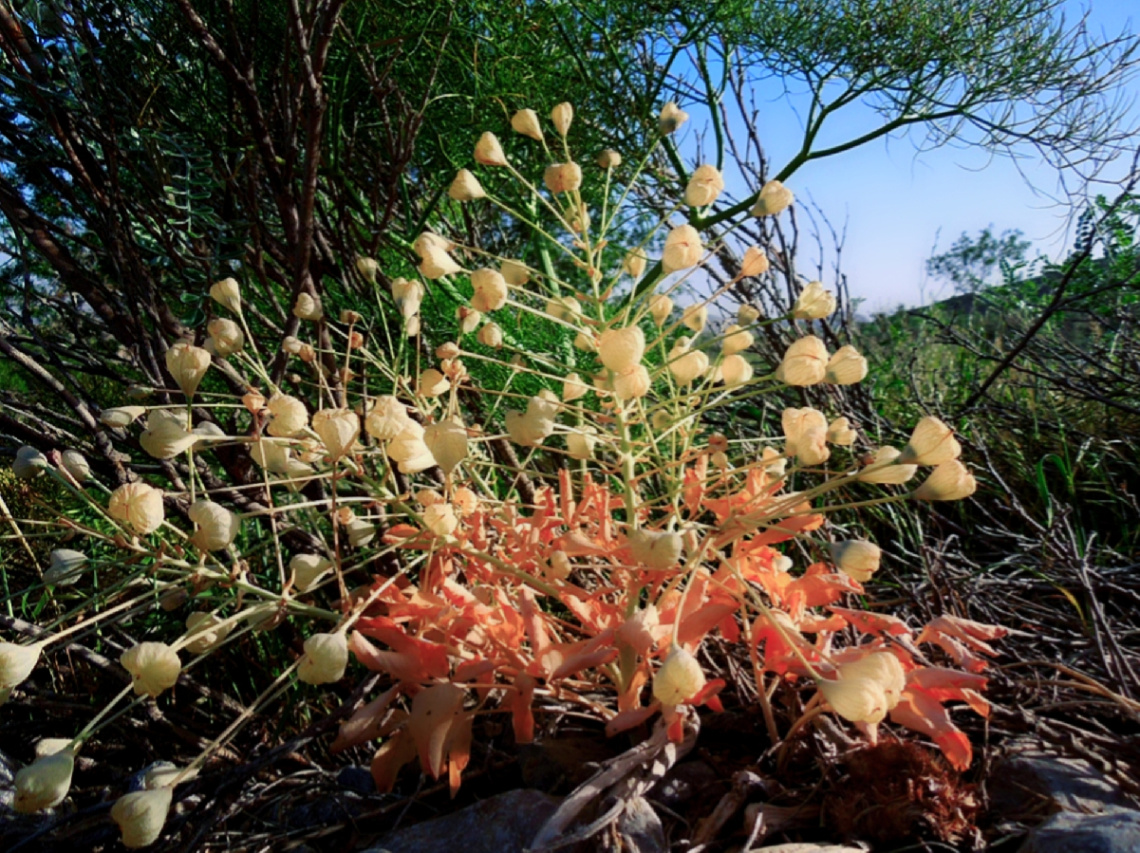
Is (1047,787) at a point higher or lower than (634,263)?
lower

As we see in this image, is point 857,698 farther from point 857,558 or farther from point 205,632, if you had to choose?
point 205,632

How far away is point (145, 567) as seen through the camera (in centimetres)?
56

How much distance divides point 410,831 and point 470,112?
3.61 ft

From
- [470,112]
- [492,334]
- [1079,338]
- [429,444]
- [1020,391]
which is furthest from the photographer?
[1079,338]

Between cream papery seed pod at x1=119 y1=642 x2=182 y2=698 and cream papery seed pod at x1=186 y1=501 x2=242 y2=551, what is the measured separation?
7cm

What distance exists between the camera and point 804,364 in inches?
21.7

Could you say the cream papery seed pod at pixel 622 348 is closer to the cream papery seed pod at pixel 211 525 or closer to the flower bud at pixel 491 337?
the flower bud at pixel 491 337

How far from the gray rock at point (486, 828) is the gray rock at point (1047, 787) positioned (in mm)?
316

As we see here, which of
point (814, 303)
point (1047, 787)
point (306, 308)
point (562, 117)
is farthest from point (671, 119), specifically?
point (1047, 787)

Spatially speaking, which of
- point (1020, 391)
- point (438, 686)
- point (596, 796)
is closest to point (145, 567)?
point (438, 686)

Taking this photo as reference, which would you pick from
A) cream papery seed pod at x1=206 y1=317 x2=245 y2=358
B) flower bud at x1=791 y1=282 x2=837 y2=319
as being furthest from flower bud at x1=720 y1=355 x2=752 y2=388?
cream papery seed pod at x1=206 y1=317 x2=245 y2=358

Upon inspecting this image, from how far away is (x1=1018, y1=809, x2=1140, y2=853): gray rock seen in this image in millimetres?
447

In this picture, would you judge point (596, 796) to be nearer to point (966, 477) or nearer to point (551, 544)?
point (551, 544)

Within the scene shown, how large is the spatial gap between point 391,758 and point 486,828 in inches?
3.3
